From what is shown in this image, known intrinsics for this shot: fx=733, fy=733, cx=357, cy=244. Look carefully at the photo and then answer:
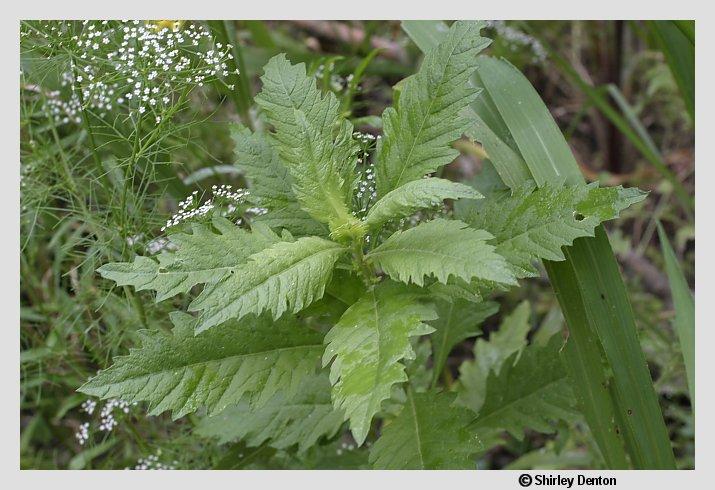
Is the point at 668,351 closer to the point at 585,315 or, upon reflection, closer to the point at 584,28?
the point at 585,315

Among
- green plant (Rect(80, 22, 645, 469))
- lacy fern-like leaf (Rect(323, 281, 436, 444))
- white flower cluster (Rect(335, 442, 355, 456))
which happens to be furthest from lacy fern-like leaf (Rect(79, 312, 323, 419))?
white flower cluster (Rect(335, 442, 355, 456))

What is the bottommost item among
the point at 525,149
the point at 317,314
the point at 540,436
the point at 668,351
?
the point at 540,436

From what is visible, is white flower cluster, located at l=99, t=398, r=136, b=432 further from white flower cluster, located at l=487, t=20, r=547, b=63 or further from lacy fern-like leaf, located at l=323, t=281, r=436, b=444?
white flower cluster, located at l=487, t=20, r=547, b=63

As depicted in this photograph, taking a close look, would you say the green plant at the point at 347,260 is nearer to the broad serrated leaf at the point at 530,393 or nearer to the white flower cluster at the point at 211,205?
the white flower cluster at the point at 211,205

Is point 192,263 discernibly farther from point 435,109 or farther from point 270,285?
point 435,109

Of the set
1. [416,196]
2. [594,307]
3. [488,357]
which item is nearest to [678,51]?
[594,307]

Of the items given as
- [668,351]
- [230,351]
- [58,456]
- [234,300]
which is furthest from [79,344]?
[668,351]
